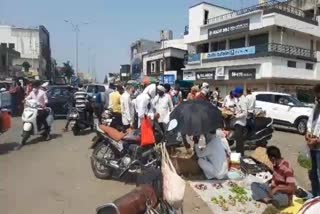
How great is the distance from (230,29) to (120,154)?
115 feet

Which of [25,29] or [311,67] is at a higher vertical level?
[25,29]

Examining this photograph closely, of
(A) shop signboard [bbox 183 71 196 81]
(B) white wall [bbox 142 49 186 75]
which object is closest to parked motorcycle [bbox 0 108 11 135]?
(A) shop signboard [bbox 183 71 196 81]

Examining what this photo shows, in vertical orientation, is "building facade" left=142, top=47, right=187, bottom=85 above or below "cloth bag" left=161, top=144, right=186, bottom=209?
above

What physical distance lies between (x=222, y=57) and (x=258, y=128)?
3066 centimetres

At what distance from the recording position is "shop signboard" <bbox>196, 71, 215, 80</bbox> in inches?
1713

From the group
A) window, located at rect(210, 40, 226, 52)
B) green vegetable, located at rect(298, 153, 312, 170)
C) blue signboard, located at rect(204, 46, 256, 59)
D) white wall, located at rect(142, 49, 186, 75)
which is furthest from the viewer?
white wall, located at rect(142, 49, 186, 75)

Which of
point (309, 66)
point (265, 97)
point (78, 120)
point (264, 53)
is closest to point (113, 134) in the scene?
point (78, 120)

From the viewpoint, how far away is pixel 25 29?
82.9 metres

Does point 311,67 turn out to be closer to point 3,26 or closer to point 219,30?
point 219,30

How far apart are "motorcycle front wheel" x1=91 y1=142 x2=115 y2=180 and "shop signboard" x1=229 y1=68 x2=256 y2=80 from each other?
30904 millimetres

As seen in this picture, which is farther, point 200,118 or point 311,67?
point 311,67

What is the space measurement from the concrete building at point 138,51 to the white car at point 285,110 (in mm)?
49155

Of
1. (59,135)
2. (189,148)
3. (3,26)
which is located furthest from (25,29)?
(189,148)

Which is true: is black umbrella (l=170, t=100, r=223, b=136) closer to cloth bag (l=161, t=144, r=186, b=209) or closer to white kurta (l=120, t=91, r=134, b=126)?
cloth bag (l=161, t=144, r=186, b=209)
